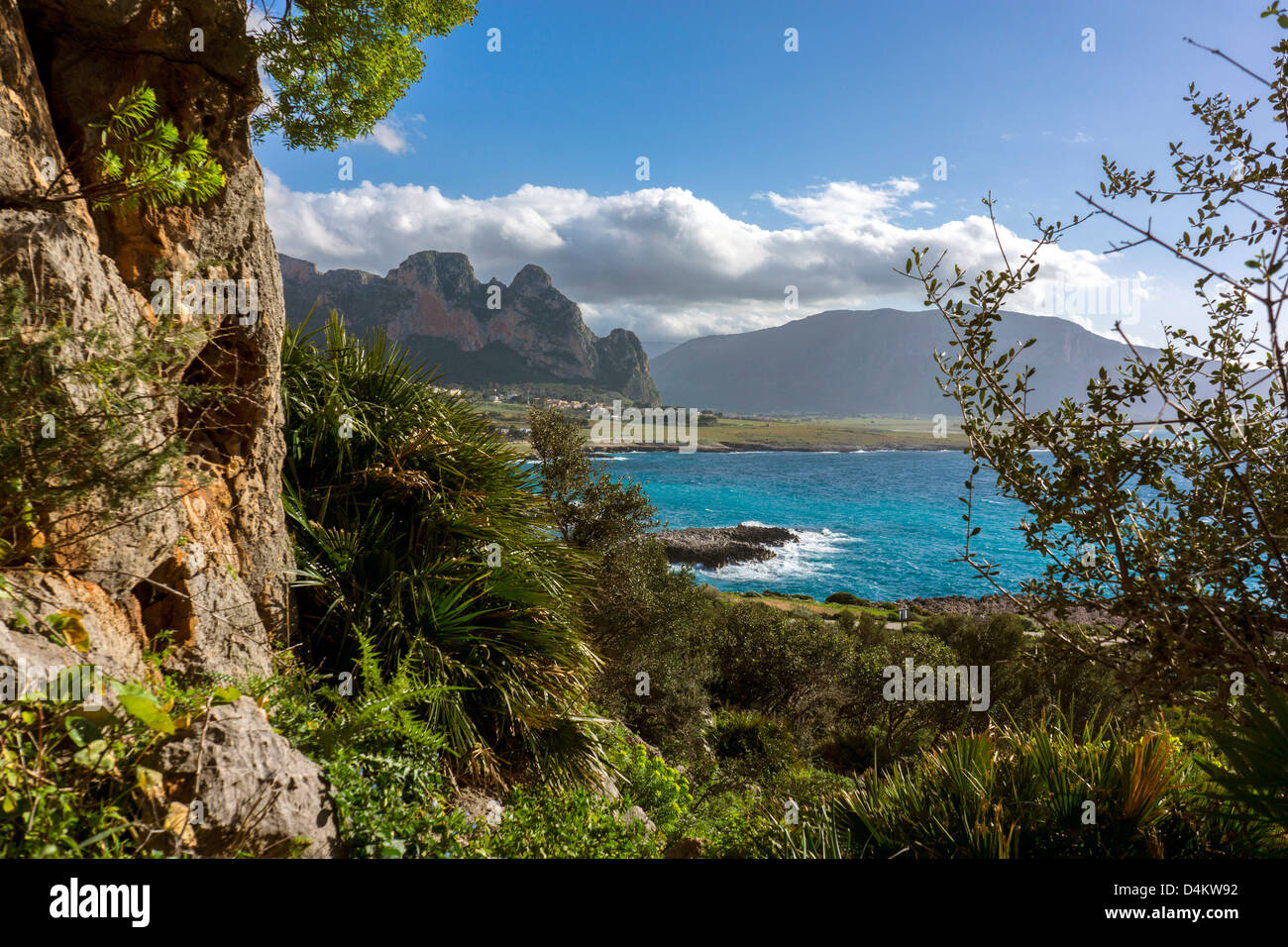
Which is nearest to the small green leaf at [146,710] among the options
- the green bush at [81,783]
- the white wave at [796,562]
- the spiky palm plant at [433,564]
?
the green bush at [81,783]

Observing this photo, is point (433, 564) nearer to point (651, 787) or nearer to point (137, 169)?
point (137, 169)

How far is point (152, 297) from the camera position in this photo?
3559 mm

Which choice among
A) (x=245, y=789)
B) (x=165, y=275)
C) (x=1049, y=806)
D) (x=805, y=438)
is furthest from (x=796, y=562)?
(x=805, y=438)

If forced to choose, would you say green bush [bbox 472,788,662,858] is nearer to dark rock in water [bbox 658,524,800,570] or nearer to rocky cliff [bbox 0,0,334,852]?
rocky cliff [bbox 0,0,334,852]

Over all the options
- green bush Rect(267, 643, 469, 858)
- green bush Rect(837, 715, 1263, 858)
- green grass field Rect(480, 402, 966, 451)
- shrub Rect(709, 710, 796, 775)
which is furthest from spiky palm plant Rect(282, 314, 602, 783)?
green grass field Rect(480, 402, 966, 451)

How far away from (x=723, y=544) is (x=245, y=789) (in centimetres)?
5895

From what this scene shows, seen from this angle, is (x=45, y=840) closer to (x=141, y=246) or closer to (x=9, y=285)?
(x=9, y=285)

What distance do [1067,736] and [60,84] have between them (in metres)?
7.16

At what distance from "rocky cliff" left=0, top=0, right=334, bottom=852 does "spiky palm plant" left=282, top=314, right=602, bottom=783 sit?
0.54 m

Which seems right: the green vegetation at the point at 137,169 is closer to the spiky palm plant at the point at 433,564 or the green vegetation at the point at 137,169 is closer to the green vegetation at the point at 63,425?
the green vegetation at the point at 63,425

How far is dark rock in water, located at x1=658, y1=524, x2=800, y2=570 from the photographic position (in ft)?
184

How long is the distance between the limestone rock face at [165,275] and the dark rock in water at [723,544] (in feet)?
157

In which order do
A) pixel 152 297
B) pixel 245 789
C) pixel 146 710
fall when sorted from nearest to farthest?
1. pixel 146 710
2. pixel 245 789
3. pixel 152 297

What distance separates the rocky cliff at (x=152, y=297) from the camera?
2.67 meters
